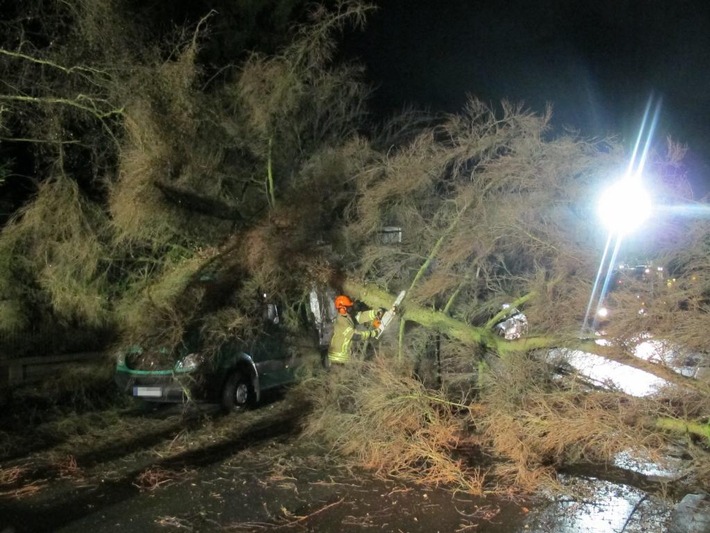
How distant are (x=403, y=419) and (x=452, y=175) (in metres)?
3.16

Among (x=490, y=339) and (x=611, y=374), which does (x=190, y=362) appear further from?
(x=611, y=374)

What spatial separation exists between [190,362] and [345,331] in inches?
75.0

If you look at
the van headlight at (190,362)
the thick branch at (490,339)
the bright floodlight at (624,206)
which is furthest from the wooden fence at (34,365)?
the bright floodlight at (624,206)

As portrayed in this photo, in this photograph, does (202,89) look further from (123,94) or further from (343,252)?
(343,252)

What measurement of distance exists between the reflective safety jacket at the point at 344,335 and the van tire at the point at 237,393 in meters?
1.54

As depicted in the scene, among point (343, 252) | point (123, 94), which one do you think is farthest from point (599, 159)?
point (123, 94)

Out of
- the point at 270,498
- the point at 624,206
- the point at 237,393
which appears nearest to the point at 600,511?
the point at 270,498

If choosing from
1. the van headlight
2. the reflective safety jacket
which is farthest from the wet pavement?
the reflective safety jacket

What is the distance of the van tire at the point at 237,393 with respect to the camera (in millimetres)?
9406

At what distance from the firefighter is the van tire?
1.53 meters

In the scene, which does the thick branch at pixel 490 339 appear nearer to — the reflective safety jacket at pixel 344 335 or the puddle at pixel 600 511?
the reflective safety jacket at pixel 344 335

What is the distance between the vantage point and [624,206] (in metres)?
7.73

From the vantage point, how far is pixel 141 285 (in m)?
9.34

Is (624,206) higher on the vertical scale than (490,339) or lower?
higher
